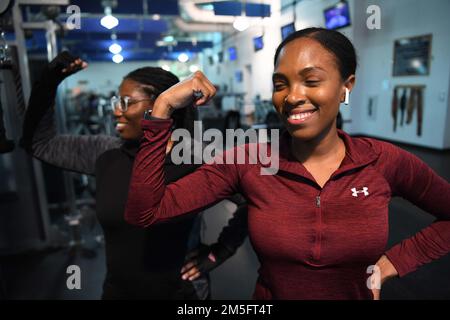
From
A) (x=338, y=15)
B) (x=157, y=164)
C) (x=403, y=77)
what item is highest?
(x=338, y=15)

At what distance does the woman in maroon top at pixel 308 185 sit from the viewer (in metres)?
0.78

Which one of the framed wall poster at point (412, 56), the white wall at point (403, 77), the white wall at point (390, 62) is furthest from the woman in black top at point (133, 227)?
the framed wall poster at point (412, 56)

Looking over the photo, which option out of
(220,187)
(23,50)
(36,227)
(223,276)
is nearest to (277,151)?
(220,187)

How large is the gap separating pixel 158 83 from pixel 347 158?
0.71 meters

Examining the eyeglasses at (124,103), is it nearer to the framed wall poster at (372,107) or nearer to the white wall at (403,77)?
the white wall at (403,77)

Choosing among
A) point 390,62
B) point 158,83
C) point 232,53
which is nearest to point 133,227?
point 158,83

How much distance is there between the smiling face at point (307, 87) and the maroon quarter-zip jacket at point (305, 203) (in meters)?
0.13

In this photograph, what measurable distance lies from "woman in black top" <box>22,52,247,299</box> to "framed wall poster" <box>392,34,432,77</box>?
5.62 m

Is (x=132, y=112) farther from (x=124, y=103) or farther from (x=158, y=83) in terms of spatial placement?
(x=158, y=83)

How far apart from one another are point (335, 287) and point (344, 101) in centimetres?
50

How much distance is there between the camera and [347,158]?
0.90 meters

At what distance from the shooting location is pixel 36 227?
3084mm

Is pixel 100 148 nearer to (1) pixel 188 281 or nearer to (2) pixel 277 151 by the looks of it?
(1) pixel 188 281
